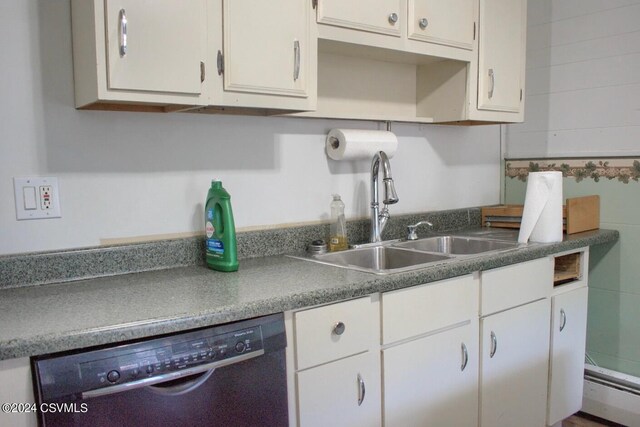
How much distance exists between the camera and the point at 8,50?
148cm

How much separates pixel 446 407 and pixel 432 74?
142 centimetres

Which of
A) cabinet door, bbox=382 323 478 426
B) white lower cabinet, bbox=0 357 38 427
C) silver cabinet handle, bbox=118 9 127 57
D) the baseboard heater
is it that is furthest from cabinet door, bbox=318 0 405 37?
the baseboard heater

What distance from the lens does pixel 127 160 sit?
1690 mm

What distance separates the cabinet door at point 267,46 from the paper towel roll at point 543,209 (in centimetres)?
106

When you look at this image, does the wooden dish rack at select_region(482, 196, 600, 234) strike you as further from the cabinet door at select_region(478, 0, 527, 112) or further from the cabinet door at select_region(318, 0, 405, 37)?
the cabinet door at select_region(318, 0, 405, 37)

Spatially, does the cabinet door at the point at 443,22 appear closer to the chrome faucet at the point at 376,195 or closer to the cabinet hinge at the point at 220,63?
the chrome faucet at the point at 376,195

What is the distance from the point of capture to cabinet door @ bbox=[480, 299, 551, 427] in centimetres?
192

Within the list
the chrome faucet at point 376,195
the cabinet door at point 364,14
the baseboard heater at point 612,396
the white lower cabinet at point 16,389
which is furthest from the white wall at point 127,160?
the baseboard heater at point 612,396

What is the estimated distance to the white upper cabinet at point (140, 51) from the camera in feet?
4.42

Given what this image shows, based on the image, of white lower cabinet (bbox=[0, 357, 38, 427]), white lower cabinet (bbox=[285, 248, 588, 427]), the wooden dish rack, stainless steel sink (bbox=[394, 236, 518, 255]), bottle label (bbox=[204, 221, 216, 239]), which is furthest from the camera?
the wooden dish rack

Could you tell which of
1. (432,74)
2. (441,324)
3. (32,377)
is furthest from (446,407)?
(432,74)

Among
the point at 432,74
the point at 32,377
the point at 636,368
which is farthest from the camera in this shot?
the point at 636,368

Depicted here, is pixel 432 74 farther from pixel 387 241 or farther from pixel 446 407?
pixel 446 407

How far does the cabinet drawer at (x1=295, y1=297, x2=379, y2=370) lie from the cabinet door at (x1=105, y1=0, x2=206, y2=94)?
2.33 ft
